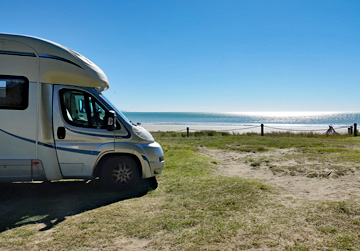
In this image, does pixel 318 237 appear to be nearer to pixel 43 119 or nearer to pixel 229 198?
pixel 229 198

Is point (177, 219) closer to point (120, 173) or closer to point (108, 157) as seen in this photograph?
point (120, 173)

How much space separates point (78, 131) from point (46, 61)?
158 cm

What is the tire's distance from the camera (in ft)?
18.1

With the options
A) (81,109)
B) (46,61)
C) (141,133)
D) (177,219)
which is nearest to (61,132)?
(81,109)

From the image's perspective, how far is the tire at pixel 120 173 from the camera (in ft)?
18.1

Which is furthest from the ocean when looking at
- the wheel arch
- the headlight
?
the wheel arch

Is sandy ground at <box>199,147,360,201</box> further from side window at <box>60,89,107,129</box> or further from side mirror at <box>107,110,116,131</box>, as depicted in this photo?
side window at <box>60,89,107,129</box>

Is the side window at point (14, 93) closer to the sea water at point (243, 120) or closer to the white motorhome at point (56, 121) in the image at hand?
the white motorhome at point (56, 121)

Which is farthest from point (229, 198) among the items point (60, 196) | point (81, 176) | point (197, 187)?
point (60, 196)

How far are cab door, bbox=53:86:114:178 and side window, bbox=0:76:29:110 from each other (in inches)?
22.2

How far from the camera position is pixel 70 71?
Result: 5.25 m

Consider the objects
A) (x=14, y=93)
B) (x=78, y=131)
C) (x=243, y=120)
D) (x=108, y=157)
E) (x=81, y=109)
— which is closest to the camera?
(x=14, y=93)

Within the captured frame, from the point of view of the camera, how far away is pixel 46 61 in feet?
16.8

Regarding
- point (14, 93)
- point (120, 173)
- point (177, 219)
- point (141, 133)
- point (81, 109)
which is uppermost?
point (14, 93)
